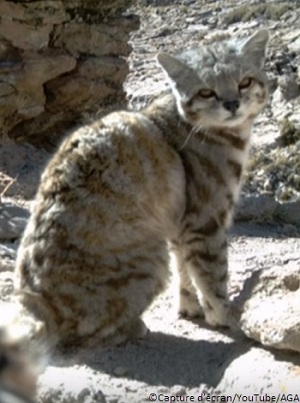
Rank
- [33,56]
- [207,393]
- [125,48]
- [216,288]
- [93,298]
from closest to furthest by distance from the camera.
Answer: [207,393] → [93,298] → [216,288] → [33,56] → [125,48]

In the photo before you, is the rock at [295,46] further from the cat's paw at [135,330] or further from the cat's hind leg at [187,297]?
the cat's paw at [135,330]

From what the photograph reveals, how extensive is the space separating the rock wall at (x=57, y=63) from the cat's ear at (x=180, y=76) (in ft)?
10.8

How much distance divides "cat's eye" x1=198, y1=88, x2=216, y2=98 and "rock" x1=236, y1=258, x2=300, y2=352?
88 centimetres

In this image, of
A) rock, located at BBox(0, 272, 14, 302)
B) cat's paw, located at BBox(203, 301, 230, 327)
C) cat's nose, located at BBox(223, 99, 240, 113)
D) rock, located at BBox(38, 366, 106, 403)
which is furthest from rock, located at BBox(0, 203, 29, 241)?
rock, located at BBox(38, 366, 106, 403)

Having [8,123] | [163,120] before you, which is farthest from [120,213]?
[8,123]

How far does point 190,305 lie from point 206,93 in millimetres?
1074

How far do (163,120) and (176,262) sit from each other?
0.72 m

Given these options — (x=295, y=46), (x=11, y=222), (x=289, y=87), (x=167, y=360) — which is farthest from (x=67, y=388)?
(x=295, y=46)

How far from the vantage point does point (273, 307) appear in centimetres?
355

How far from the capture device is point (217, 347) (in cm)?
376

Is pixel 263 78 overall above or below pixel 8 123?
above

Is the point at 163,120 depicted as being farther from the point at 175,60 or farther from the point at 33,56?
the point at 33,56

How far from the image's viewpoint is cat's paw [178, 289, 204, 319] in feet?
13.9

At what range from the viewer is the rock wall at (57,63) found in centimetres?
730
